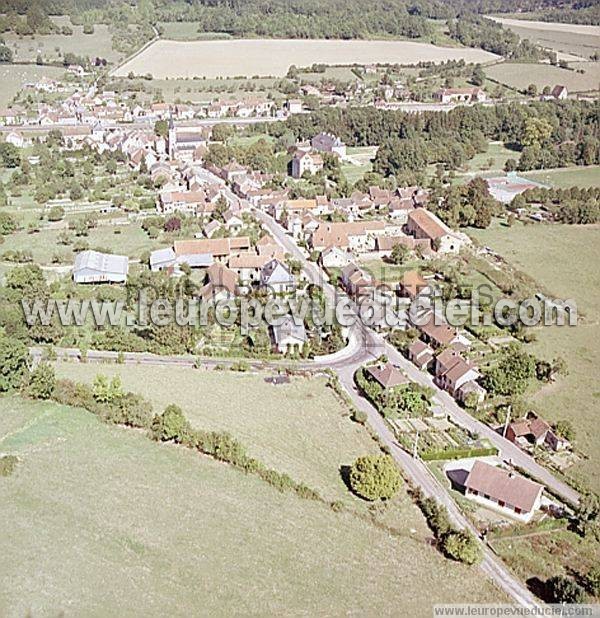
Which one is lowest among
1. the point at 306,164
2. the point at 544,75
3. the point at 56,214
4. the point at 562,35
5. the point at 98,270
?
the point at 98,270

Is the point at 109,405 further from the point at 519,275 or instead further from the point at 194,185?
the point at 194,185

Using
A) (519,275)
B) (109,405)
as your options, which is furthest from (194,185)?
(109,405)

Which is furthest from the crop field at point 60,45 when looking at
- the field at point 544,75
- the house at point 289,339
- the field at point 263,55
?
the house at point 289,339

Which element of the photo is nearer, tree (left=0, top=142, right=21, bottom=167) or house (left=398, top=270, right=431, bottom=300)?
house (left=398, top=270, right=431, bottom=300)

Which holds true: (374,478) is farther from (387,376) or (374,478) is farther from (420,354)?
(420,354)

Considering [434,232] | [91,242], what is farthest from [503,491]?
[91,242]

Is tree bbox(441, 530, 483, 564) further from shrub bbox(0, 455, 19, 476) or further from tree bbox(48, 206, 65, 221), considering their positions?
tree bbox(48, 206, 65, 221)

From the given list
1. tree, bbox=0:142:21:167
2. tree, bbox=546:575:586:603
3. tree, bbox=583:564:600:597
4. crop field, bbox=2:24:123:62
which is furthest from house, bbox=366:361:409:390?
crop field, bbox=2:24:123:62
